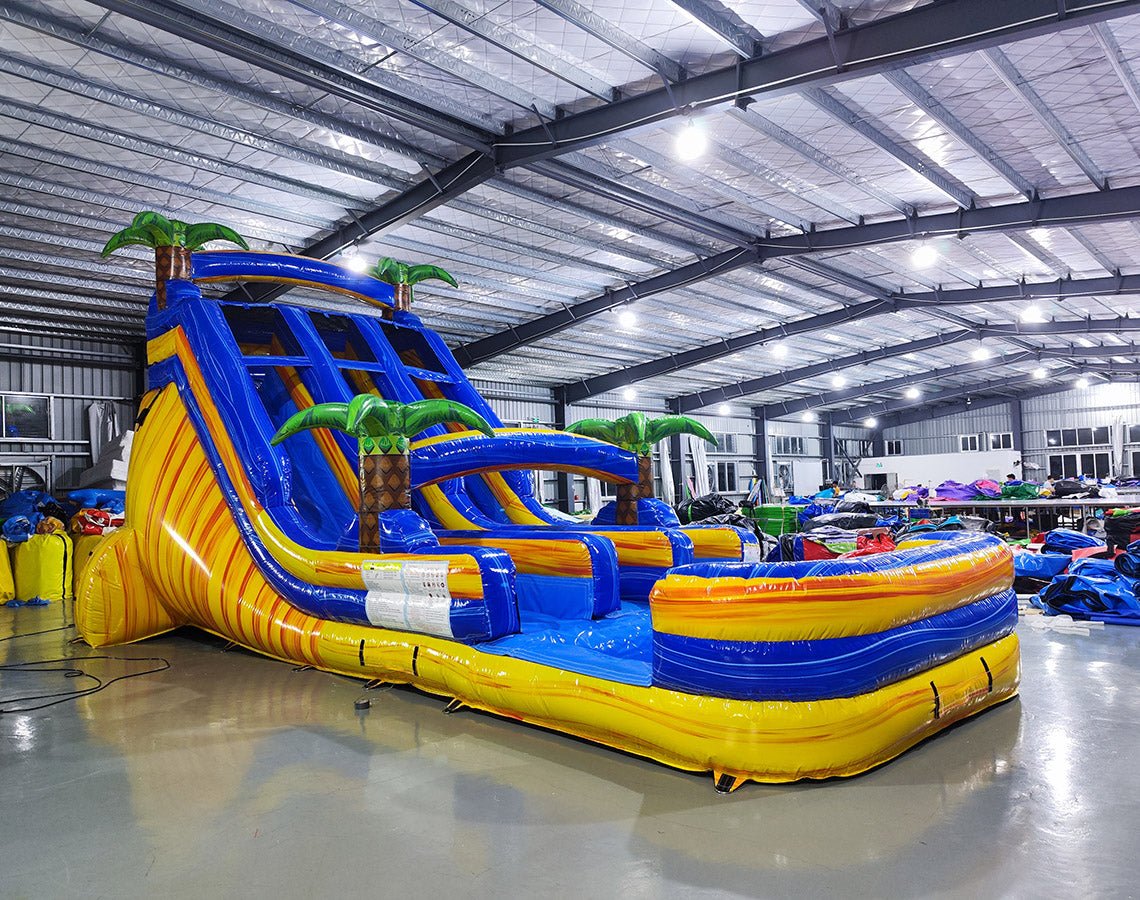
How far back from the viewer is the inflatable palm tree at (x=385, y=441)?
15.3 feet

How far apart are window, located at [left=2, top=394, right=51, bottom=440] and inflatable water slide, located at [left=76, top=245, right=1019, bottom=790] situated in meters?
6.88

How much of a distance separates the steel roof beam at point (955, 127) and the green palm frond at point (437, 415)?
4.12 meters

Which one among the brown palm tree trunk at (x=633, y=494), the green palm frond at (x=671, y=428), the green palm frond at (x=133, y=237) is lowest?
the brown palm tree trunk at (x=633, y=494)

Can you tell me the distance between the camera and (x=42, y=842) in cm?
263

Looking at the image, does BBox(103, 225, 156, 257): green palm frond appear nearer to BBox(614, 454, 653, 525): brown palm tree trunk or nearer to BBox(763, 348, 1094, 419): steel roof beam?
BBox(614, 454, 653, 525): brown palm tree trunk

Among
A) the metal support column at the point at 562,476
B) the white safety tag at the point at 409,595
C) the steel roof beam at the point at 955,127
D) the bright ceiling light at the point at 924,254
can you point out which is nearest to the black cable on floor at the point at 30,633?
the white safety tag at the point at 409,595

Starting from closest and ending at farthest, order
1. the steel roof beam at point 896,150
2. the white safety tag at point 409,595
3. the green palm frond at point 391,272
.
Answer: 1. the white safety tag at point 409,595
2. the steel roof beam at point 896,150
3. the green palm frond at point 391,272

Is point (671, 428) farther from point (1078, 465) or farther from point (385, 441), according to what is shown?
point (1078, 465)

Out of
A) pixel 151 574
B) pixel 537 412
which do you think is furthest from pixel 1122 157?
pixel 537 412

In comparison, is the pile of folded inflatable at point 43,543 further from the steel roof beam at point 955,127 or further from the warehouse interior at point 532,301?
the steel roof beam at point 955,127

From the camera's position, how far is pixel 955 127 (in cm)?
705

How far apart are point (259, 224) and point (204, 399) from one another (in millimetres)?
4208

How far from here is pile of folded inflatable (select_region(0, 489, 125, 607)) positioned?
30.6 feet

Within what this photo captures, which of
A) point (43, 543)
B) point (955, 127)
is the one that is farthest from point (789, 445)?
point (43, 543)
